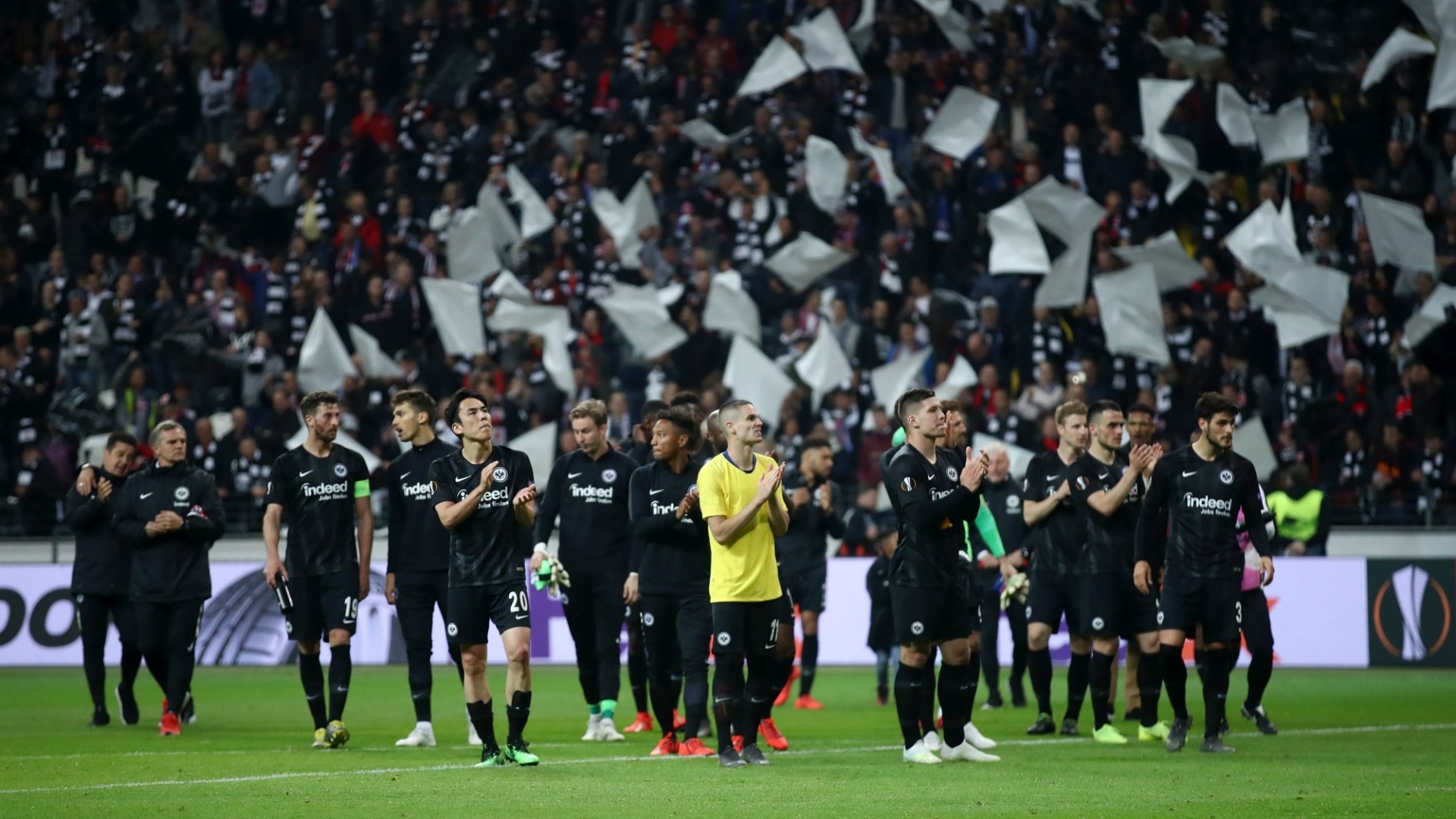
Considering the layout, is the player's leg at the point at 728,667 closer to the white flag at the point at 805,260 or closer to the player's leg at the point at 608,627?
the player's leg at the point at 608,627

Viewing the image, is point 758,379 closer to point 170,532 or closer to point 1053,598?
point 1053,598

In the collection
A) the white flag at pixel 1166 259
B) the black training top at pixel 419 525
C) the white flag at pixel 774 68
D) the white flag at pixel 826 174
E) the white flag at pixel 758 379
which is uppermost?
the white flag at pixel 774 68

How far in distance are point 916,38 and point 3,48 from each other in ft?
55.5

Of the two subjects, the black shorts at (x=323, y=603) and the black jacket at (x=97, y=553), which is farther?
the black jacket at (x=97, y=553)

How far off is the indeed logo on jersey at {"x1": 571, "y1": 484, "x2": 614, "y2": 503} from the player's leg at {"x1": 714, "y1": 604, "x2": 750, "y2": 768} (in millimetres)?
2518

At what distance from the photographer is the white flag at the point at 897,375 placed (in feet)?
78.3

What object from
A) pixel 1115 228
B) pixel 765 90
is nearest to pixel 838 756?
pixel 1115 228

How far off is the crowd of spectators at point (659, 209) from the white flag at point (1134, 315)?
339 millimetres

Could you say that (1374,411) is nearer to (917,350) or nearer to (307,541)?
(917,350)

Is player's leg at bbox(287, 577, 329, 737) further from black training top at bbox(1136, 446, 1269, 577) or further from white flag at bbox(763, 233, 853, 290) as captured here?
white flag at bbox(763, 233, 853, 290)

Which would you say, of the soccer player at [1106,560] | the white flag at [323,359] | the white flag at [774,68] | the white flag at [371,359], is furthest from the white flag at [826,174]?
the soccer player at [1106,560]

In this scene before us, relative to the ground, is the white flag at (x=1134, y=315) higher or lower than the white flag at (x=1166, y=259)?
lower

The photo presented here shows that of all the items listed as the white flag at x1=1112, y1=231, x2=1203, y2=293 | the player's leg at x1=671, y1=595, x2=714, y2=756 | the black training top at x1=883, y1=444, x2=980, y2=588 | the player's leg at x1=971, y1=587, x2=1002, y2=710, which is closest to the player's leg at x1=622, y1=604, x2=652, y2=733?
the player's leg at x1=671, y1=595, x2=714, y2=756

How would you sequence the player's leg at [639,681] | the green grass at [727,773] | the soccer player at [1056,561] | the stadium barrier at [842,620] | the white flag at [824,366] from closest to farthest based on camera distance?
the green grass at [727,773]
the soccer player at [1056,561]
the player's leg at [639,681]
the stadium barrier at [842,620]
the white flag at [824,366]
